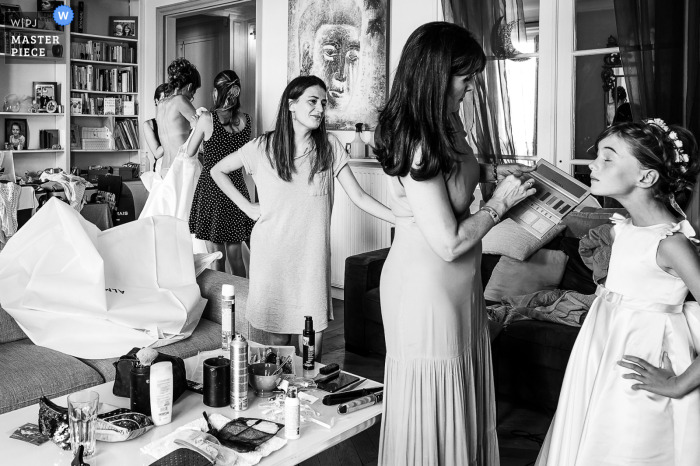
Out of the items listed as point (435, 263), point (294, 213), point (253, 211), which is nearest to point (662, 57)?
point (294, 213)

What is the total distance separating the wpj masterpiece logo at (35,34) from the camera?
677 cm

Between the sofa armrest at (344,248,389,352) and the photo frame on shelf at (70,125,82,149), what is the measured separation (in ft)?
14.6

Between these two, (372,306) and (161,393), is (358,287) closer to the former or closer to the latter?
(372,306)

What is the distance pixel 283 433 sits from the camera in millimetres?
1767

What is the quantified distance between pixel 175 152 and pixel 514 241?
2633 mm

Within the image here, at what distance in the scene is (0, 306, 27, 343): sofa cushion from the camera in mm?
2717

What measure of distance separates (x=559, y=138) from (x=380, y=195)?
1.33 metres

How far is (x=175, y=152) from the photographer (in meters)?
5.15

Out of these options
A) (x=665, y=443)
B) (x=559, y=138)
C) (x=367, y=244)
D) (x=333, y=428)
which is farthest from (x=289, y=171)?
(x=367, y=244)

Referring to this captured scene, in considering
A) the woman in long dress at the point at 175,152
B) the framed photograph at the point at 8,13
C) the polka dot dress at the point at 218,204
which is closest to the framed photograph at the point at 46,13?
the framed photograph at the point at 8,13

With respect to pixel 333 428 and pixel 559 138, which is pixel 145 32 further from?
pixel 333 428

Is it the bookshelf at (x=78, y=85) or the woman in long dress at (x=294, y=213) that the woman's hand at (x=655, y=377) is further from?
the bookshelf at (x=78, y=85)

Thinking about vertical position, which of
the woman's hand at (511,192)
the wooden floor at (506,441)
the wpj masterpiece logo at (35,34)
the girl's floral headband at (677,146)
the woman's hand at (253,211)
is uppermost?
the wpj masterpiece logo at (35,34)

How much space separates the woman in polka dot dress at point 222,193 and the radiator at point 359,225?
83 cm
